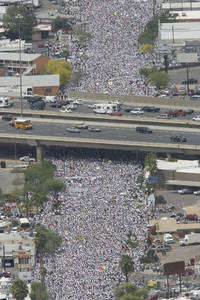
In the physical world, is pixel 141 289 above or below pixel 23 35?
below

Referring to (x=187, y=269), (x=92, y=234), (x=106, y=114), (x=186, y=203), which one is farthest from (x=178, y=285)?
(x=106, y=114)

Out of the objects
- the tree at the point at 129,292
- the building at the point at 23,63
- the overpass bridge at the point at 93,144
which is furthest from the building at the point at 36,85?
the tree at the point at 129,292

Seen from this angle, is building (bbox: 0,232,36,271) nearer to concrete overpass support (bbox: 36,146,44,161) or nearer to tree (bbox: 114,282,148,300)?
tree (bbox: 114,282,148,300)

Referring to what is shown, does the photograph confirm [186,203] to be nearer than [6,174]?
Yes

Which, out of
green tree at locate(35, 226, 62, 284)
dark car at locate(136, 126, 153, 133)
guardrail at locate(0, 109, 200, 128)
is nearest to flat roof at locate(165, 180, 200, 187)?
dark car at locate(136, 126, 153, 133)

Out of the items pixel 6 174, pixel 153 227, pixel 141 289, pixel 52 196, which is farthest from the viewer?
pixel 6 174

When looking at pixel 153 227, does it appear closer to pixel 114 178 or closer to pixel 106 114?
pixel 114 178

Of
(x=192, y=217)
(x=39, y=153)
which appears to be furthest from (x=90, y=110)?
(x=192, y=217)
